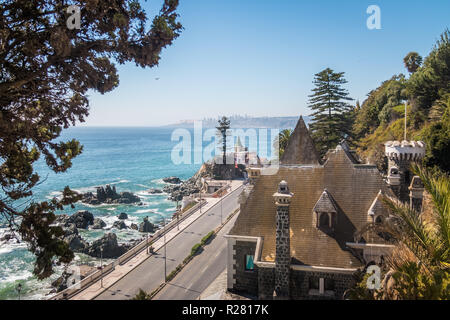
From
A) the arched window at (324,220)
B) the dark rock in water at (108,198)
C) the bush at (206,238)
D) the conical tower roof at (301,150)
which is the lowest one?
the dark rock in water at (108,198)

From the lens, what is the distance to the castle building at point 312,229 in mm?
13672

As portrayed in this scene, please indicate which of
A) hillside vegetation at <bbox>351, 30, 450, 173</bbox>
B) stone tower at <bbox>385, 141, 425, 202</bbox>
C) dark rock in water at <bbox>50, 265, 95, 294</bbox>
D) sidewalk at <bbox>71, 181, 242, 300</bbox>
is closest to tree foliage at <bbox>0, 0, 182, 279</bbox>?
stone tower at <bbox>385, 141, 425, 202</bbox>

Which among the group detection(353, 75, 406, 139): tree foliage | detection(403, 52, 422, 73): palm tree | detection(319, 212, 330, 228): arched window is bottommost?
detection(319, 212, 330, 228): arched window

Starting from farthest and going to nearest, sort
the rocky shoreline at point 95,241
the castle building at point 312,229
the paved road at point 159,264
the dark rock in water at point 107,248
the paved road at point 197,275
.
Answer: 1. the rocky shoreline at point 95,241
2. the dark rock in water at point 107,248
3. the paved road at point 159,264
4. the paved road at point 197,275
5. the castle building at point 312,229

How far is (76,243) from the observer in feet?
147

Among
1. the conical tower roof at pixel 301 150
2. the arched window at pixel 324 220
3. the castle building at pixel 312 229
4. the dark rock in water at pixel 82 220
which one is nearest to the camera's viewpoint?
the castle building at pixel 312 229

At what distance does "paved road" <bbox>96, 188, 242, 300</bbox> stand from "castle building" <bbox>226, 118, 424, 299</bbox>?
1095 cm

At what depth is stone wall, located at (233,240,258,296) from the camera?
15742mm

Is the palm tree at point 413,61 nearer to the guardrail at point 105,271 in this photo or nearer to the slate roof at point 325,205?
the guardrail at point 105,271

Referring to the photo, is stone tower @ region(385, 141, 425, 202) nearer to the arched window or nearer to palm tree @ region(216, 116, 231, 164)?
the arched window

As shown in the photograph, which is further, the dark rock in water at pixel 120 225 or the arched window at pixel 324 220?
the dark rock in water at pixel 120 225

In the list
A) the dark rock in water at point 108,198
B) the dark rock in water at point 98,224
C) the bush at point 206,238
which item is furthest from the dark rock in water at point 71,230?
the bush at point 206,238

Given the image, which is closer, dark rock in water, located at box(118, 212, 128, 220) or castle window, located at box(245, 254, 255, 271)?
castle window, located at box(245, 254, 255, 271)

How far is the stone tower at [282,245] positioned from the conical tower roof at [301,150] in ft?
23.3
